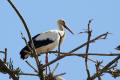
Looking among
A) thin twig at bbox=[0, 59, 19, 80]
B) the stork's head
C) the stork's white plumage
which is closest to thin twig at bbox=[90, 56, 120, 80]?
thin twig at bbox=[0, 59, 19, 80]

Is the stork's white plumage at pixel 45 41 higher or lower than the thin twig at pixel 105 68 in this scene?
higher

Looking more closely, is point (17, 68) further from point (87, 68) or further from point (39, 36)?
point (39, 36)

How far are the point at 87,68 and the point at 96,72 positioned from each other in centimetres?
16

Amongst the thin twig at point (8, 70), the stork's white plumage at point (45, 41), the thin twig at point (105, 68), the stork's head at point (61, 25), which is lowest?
the thin twig at point (105, 68)

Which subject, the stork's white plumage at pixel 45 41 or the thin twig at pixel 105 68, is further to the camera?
the stork's white plumage at pixel 45 41

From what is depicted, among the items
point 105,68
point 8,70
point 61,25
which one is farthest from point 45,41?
point 105,68

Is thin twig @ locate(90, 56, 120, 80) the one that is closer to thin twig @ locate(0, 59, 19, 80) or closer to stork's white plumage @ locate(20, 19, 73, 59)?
thin twig @ locate(0, 59, 19, 80)

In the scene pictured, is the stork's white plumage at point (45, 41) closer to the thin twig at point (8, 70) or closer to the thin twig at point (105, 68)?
the thin twig at point (8, 70)

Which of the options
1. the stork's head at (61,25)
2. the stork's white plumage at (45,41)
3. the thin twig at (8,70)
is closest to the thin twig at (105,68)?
the thin twig at (8,70)

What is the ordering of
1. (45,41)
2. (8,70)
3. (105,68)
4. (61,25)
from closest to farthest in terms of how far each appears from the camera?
(105,68) → (8,70) → (45,41) → (61,25)

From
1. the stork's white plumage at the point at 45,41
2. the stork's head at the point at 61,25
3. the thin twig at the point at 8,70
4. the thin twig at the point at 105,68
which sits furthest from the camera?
the stork's head at the point at 61,25

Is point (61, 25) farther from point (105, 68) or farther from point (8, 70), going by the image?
point (105, 68)

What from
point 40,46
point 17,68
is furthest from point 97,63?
point 40,46

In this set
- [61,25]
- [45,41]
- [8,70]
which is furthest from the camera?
[61,25]
